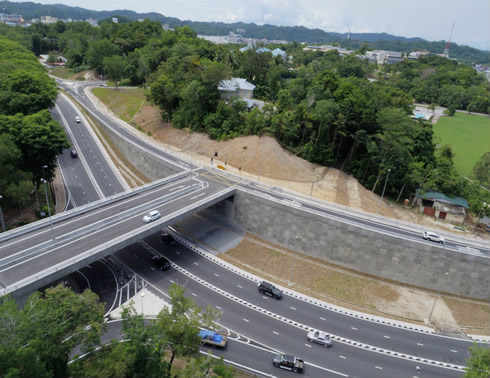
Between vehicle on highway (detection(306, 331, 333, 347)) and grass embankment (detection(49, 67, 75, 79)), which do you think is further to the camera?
grass embankment (detection(49, 67, 75, 79))

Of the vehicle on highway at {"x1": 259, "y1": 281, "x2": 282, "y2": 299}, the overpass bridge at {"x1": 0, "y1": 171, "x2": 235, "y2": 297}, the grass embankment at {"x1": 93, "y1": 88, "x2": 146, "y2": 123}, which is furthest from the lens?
the grass embankment at {"x1": 93, "y1": 88, "x2": 146, "y2": 123}

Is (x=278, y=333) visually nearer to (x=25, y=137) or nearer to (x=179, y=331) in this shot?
(x=179, y=331)

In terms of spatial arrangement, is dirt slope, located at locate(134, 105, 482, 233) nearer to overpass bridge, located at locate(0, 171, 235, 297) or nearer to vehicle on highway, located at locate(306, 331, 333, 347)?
overpass bridge, located at locate(0, 171, 235, 297)

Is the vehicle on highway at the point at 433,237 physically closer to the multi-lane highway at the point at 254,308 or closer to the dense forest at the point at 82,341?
the multi-lane highway at the point at 254,308

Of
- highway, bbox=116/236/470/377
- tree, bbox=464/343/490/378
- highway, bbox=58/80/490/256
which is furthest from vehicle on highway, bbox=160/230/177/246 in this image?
tree, bbox=464/343/490/378

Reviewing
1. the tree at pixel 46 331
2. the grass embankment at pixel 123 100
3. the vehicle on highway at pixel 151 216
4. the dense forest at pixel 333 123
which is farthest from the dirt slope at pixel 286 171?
the tree at pixel 46 331

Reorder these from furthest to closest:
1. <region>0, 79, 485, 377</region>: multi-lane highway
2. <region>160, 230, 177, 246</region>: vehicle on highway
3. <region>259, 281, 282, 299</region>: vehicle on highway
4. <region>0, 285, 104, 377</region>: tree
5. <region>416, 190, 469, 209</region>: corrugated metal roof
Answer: <region>416, 190, 469, 209</region>: corrugated metal roof, <region>160, 230, 177, 246</region>: vehicle on highway, <region>259, 281, 282, 299</region>: vehicle on highway, <region>0, 79, 485, 377</region>: multi-lane highway, <region>0, 285, 104, 377</region>: tree
